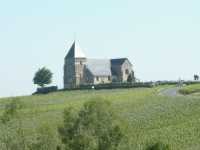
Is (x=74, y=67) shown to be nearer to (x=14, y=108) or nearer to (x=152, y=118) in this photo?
(x=152, y=118)

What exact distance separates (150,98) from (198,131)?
21099 millimetres

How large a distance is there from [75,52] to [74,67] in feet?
10.8

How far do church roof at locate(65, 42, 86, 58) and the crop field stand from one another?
27.3 m

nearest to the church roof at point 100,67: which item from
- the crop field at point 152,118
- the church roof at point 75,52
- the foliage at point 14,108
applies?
the church roof at point 75,52

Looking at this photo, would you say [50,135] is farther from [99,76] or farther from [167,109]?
[99,76]

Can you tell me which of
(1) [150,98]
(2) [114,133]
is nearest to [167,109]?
(1) [150,98]

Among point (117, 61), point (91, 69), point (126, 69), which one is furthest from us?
point (117, 61)

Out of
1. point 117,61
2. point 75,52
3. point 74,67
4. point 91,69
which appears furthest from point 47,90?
point 117,61

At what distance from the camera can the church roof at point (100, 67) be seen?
107 metres

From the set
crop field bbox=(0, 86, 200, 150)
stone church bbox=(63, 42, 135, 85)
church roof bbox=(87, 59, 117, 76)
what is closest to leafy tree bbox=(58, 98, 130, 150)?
crop field bbox=(0, 86, 200, 150)

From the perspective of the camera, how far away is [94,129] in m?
39.8

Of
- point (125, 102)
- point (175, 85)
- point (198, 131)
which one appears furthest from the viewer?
point (175, 85)

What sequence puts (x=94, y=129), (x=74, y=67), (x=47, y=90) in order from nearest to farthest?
(x=94, y=129) < (x=47, y=90) < (x=74, y=67)

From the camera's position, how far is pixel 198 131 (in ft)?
159
